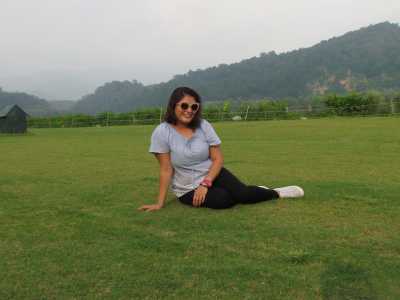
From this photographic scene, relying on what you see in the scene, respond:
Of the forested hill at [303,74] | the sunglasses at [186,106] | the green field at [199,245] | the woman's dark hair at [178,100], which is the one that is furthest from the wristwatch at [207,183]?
the forested hill at [303,74]

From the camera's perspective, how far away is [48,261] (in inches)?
111

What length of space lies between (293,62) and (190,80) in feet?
93.3

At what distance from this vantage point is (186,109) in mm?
4262

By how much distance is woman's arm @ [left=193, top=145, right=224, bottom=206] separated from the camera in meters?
4.14

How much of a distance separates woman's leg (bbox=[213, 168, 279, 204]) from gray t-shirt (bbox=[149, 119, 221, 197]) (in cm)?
17

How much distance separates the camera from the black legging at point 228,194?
4.12 metres

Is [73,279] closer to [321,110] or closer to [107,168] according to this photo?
[107,168]

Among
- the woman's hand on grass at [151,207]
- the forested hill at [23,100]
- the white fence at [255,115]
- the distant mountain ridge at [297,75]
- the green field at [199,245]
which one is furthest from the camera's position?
the forested hill at [23,100]

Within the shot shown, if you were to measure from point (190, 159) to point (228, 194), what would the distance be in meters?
0.48

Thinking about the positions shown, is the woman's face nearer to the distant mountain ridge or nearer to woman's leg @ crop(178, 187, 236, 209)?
woman's leg @ crop(178, 187, 236, 209)

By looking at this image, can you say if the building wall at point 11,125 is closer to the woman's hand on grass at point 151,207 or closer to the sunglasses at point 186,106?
the woman's hand on grass at point 151,207

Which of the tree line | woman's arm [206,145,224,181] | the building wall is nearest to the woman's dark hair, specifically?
woman's arm [206,145,224,181]

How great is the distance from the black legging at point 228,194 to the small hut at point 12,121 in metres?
24.8

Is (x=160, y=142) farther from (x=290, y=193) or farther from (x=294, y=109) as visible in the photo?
(x=294, y=109)
